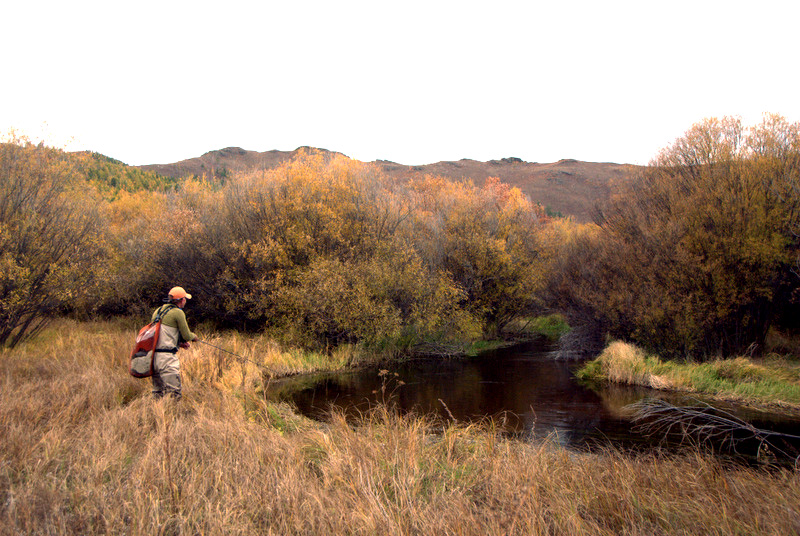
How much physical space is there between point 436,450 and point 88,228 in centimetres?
1401

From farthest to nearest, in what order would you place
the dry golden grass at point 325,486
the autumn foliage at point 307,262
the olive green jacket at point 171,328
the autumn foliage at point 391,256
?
the autumn foliage at point 307,262 → the autumn foliage at point 391,256 → the olive green jacket at point 171,328 → the dry golden grass at point 325,486

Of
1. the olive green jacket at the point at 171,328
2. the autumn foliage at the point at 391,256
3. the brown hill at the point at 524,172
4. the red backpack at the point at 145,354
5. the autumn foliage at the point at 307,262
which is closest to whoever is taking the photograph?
the red backpack at the point at 145,354

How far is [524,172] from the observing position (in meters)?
124

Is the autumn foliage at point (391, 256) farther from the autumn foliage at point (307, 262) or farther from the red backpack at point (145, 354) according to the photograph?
the red backpack at point (145, 354)

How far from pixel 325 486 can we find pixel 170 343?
4.70 meters

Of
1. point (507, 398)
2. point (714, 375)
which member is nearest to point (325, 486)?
point (507, 398)

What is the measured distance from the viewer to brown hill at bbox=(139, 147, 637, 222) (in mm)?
104875

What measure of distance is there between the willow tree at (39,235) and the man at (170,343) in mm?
7260

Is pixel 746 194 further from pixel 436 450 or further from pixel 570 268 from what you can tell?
pixel 436 450

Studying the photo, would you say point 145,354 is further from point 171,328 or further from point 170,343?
point 171,328

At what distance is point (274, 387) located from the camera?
570 inches

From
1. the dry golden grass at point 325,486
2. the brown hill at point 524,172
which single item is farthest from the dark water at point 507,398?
the brown hill at point 524,172

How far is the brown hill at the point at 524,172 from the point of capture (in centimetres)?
10488

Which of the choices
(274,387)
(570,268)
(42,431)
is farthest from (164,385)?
(570,268)
